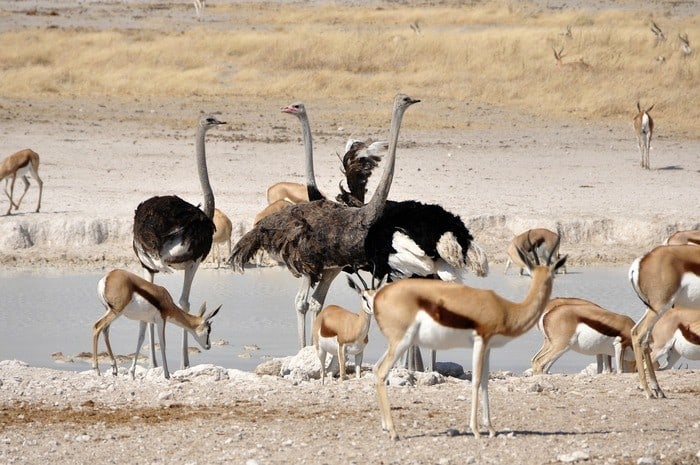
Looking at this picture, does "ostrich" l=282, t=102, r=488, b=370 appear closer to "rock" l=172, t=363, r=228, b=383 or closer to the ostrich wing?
the ostrich wing

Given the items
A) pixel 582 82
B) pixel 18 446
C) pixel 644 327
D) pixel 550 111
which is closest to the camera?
pixel 18 446

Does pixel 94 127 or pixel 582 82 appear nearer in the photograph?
pixel 94 127

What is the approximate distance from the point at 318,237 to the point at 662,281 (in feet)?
11.0

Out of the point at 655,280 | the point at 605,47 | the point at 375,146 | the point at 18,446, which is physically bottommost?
the point at 18,446

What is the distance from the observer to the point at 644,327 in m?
8.54

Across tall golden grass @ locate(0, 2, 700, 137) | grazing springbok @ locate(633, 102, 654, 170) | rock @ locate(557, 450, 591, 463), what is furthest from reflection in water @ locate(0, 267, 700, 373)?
tall golden grass @ locate(0, 2, 700, 137)

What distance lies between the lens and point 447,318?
6.82 metres

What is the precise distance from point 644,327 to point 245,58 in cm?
2336

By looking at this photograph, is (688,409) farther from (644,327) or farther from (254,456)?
(254,456)

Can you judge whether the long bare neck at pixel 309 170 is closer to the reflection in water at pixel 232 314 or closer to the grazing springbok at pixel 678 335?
the reflection in water at pixel 232 314

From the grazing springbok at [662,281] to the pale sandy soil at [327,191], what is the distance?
0.50 m

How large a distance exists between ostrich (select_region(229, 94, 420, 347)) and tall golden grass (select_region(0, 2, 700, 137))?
1341cm

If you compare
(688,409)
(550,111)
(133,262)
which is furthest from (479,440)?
(550,111)

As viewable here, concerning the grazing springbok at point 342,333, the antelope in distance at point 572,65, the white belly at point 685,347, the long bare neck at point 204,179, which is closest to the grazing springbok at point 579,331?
the white belly at point 685,347
